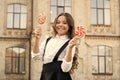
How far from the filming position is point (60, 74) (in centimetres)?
398

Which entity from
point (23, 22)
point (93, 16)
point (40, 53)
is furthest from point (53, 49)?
point (23, 22)

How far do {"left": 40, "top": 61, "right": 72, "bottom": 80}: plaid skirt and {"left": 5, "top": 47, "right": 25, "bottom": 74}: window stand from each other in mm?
21919

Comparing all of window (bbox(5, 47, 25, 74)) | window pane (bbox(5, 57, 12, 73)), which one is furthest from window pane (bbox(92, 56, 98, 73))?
window pane (bbox(5, 57, 12, 73))

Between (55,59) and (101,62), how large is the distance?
2194 centimetres

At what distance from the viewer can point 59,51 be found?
13.4 feet

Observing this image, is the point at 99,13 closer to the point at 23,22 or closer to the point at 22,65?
the point at 23,22

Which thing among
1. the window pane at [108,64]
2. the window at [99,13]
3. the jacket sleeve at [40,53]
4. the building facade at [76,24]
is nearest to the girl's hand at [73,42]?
the jacket sleeve at [40,53]

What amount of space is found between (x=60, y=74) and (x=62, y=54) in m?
0.22

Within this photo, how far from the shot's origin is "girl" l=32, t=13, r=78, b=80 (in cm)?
393

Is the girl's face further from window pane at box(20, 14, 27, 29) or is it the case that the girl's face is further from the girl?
window pane at box(20, 14, 27, 29)

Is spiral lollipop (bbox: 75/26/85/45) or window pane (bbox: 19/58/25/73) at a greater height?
spiral lollipop (bbox: 75/26/85/45)

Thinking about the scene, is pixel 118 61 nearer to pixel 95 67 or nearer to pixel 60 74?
pixel 95 67

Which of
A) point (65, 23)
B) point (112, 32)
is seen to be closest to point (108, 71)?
point (112, 32)

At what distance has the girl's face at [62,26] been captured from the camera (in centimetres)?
412
